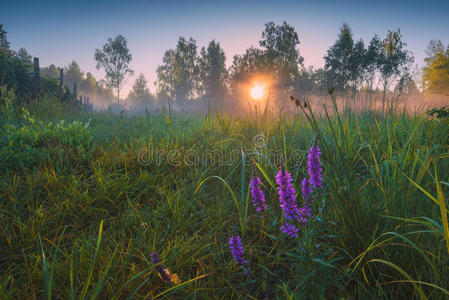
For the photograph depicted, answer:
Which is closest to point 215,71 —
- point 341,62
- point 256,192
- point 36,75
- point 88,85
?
point 341,62

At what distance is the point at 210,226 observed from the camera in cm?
157

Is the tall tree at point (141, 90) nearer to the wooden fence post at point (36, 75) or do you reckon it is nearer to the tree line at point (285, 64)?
the tree line at point (285, 64)

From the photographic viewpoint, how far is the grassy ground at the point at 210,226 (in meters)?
0.99

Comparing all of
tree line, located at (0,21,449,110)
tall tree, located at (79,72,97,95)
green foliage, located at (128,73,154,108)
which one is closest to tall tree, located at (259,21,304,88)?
tree line, located at (0,21,449,110)

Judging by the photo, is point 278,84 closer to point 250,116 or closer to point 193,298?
point 250,116

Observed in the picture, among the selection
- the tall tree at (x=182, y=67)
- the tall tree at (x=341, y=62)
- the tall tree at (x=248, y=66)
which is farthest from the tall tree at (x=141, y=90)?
the tall tree at (x=341, y=62)

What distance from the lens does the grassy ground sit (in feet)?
3.23

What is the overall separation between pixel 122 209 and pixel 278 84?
126 feet

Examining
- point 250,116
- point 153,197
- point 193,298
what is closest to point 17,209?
point 153,197

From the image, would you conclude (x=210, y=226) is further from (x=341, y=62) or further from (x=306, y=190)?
(x=341, y=62)

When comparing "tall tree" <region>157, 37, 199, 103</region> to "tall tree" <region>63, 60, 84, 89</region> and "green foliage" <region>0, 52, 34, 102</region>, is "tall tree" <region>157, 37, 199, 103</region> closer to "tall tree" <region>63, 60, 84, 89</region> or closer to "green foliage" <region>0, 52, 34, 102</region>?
"green foliage" <region>0, 52, 34, 102</region>

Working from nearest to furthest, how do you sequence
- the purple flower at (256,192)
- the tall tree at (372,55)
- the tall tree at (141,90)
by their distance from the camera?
the purple flower at (256,192) < the tall tree at (372,55) < the tall tree at (141,90)

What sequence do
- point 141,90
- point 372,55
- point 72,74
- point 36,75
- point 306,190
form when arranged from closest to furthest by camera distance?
point 306,190 < point 36,75 < point 372,55 < point 141,90 < point 72,74

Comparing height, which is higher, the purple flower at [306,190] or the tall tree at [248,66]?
the tall tree at [248,66]
